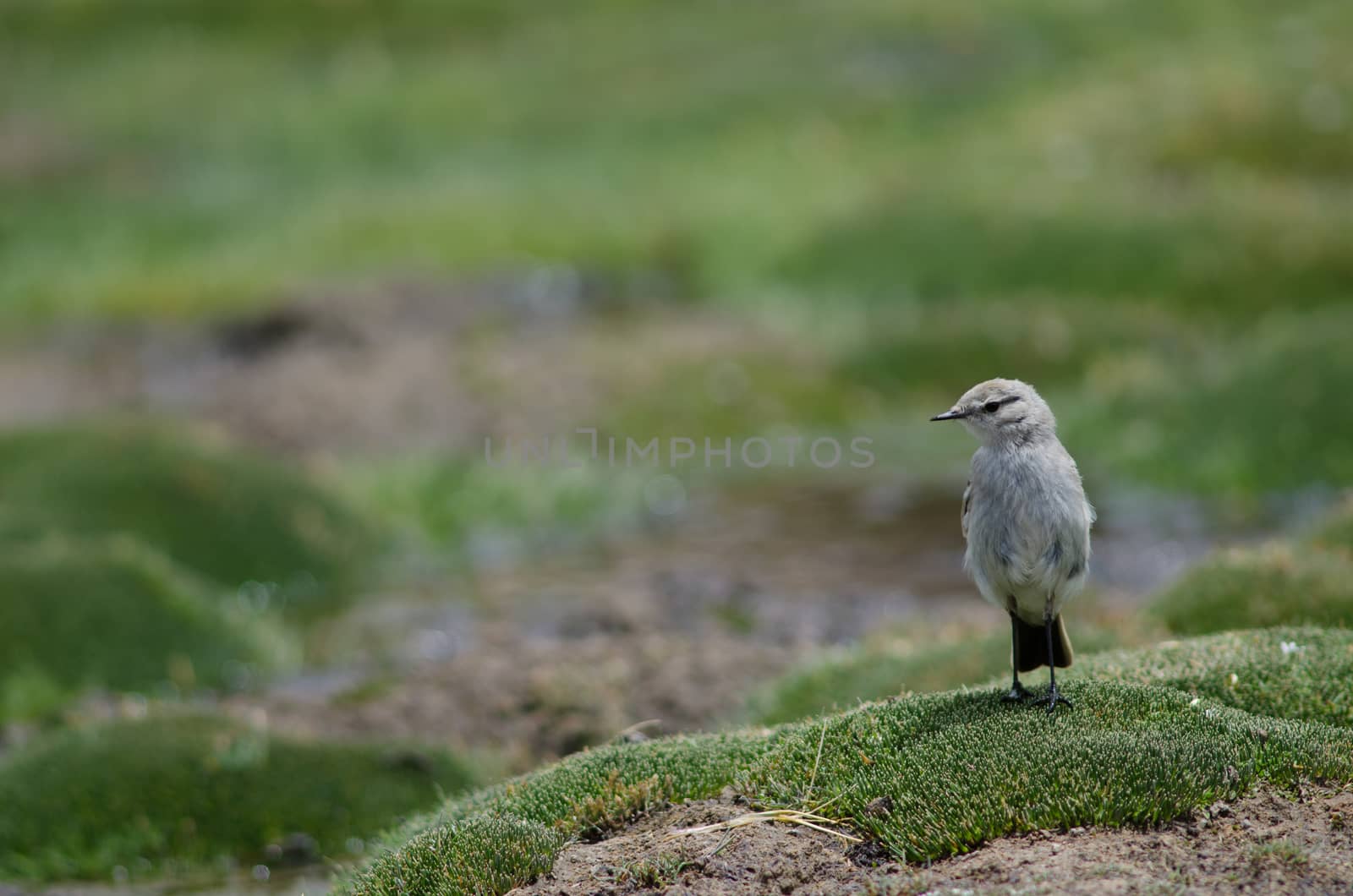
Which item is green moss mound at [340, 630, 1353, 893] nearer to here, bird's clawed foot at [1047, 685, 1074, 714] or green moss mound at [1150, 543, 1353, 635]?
bird's clawed foot at [1047, 685, 1074, 714]

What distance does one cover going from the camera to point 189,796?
1162cm

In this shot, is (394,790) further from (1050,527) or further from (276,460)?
(276,460)

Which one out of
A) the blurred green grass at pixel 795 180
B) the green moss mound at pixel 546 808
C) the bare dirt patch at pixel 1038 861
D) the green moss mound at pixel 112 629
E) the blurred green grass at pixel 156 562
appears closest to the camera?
the bare dirt patch at pixel 1038 861

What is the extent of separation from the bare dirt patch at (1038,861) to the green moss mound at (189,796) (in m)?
4.37

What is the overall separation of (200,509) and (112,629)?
3601 mm

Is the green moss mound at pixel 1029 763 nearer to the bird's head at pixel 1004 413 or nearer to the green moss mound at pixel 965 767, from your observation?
the green moss mound at pixel 965 767

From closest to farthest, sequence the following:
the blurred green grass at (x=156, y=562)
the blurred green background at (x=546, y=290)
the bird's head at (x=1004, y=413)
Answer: the bird's head at (x=1004, y=413)
the blurred green grass at (x=156, y=562)
the blurred green background at (x=546, y=290)

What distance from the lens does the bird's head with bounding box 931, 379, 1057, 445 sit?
8422 mm

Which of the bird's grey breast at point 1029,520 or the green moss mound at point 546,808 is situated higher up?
the bird's grey breast at point 1029,520

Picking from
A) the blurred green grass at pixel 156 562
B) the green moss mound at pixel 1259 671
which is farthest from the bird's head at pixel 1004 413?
the blurred green grass at pixel 156 562

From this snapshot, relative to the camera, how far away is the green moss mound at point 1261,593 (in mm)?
11688

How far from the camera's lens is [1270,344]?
20.9 meters

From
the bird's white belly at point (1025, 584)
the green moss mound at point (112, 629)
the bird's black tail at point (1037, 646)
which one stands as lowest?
the green moss mound at point (112, 629)

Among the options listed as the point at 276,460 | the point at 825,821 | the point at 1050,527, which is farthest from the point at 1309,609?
the point at 276,460
